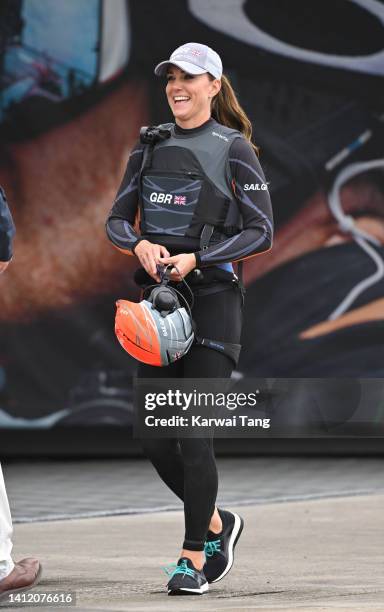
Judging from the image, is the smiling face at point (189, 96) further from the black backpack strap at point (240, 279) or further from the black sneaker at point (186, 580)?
the black sneaker at point (186, 580)

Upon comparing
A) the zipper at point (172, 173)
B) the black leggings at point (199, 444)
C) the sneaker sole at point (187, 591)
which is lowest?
the sneaker sole at point (187, 591)

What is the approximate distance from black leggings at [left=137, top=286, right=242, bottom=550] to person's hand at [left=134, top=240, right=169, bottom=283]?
8.9 inches

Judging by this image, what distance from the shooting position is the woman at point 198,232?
5.84m

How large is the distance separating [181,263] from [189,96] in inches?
28.2

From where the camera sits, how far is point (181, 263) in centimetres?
577

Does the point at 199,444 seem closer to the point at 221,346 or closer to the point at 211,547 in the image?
the point at 221,346

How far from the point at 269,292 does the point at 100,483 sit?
2049 mm

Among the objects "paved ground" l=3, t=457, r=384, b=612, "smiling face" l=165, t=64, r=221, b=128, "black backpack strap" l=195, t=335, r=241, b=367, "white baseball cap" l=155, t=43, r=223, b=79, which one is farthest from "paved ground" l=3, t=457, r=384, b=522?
"white baseball cap" l=155, t=43, r=223, b=79

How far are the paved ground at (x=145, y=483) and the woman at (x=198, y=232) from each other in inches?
132

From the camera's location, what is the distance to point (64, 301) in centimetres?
1212

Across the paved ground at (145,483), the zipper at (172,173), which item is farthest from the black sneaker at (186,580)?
the paved ground at (145,483)

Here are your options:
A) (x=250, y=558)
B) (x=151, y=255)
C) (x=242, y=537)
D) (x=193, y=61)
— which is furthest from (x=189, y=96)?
(x=242, y=537)

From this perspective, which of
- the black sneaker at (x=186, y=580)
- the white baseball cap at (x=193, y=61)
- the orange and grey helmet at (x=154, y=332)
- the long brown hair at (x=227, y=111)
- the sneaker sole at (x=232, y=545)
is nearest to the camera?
the orange and grey helmet at (x=154, y=332)

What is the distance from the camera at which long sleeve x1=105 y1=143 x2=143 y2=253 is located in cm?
608
